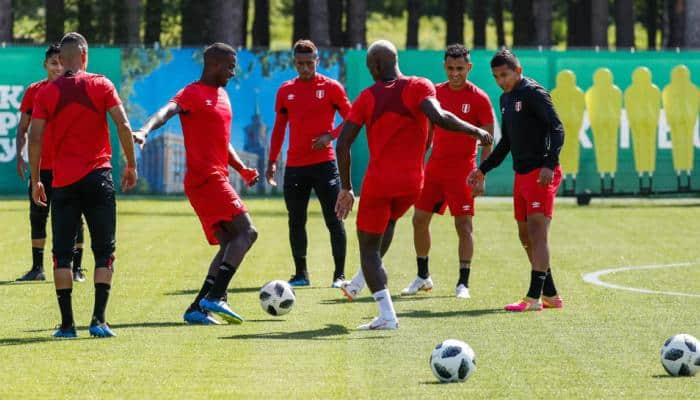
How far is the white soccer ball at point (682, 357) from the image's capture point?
911 cm

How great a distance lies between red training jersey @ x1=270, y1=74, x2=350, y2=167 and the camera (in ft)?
48.9

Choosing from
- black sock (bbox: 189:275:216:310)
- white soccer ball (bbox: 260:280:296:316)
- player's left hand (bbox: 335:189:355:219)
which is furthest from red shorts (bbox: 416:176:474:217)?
player's left hand (bbox: 335:189:355:219)

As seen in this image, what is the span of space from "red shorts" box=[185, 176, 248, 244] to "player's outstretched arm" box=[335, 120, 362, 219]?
3.60 feet

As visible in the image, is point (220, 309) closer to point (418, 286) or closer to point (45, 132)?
point (418, 286)

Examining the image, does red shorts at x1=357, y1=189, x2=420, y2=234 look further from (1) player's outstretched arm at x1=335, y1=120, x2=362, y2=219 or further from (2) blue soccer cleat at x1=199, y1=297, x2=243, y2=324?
(2) blue soccer cleat at x1=199, y1=297, x2=243, y2=324

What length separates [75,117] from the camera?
1095 cm

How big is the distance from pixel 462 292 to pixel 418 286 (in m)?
0.55

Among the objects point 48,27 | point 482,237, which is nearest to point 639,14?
point 48,27

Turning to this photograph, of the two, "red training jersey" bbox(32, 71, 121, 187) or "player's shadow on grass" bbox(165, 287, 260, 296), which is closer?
"red training jersey" bbox(32, 71, 121, 187)

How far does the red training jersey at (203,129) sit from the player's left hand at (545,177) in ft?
8.42

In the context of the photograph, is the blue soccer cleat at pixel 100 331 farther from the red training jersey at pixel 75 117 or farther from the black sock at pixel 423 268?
the black sock at pixel 423 268

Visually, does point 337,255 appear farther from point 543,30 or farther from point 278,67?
point 543,30

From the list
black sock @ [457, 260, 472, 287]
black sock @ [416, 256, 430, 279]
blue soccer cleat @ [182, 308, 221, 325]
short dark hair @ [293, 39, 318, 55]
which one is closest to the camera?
blue soccer cleat @ [182, 308, 221, 325]

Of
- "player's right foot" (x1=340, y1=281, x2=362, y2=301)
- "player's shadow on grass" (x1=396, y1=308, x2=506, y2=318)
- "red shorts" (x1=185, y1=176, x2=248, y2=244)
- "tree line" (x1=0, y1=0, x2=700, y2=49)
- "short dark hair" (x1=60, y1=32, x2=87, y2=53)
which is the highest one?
"tree line" (x1=0, y1=0, x2=700, y2=49)
